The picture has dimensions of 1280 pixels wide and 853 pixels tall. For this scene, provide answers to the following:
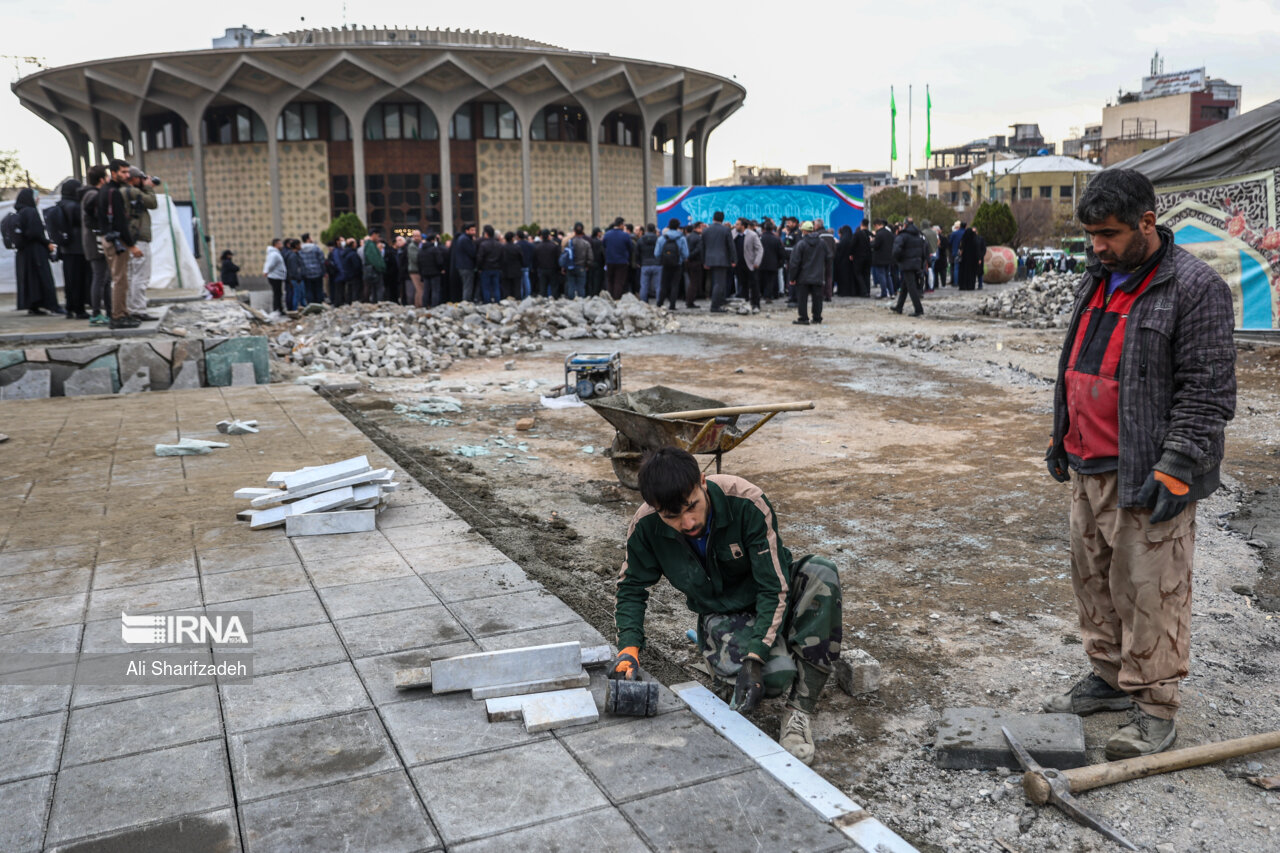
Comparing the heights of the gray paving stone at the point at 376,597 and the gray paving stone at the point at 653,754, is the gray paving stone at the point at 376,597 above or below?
above

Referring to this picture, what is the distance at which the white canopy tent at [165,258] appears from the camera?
16781 millimetres

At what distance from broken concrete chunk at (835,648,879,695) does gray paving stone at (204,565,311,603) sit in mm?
2301

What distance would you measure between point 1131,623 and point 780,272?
20.9m

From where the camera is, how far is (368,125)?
131 ft

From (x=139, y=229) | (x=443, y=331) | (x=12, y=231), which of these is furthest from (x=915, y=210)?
(x=139, y=229)

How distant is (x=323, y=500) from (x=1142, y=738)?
13.0 feet

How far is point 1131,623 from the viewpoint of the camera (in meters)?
3.08

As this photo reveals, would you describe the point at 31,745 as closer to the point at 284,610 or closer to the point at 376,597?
the point at 284,610

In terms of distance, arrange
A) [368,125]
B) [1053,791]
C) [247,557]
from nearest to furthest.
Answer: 1. [1053,791]
2. [247,557]
3. [368,125]

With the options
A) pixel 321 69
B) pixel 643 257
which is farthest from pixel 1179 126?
pixel 643 257

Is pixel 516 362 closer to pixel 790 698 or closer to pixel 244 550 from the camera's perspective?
pixel 244 550

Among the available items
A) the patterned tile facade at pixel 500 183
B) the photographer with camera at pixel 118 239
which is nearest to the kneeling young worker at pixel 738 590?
the photographer with camera at pixel 118 239

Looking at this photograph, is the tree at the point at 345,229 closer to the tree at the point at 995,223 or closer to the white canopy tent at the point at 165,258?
the white canopy tent at the point at 165,258

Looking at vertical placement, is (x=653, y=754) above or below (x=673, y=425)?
below
